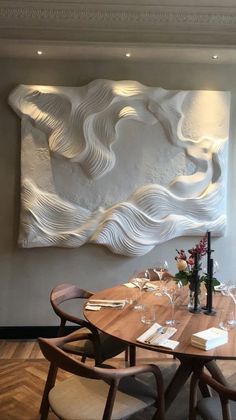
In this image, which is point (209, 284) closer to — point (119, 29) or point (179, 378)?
point (179, 378)

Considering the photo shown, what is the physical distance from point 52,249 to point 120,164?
1103mm

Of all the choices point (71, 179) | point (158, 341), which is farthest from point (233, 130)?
point (158, 341)

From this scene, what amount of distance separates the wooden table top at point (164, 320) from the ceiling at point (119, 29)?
7.51 feet

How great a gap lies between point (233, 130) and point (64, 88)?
178 cm

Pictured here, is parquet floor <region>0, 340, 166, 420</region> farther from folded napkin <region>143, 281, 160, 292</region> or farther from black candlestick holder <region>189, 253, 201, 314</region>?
black candlestick holder <region>189, 253, 201, 314</region>

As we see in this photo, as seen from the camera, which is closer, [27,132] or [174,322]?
[174,322]

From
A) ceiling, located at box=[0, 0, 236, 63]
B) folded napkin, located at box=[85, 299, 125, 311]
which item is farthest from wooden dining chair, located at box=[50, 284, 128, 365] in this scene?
ceiling, located at box=[0, 0, 236, 63]

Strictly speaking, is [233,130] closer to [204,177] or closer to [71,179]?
[204,177]

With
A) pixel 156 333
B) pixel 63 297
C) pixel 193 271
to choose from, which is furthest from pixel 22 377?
pixel 193 271

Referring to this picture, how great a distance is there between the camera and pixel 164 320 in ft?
8.38

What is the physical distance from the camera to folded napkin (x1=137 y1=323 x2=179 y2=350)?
2168 mm

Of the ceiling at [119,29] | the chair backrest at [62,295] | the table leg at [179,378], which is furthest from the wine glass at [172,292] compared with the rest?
the ceiling at [119,29]

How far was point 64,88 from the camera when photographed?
4.10 metres

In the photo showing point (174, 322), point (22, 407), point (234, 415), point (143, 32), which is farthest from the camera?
point (143, 32)
